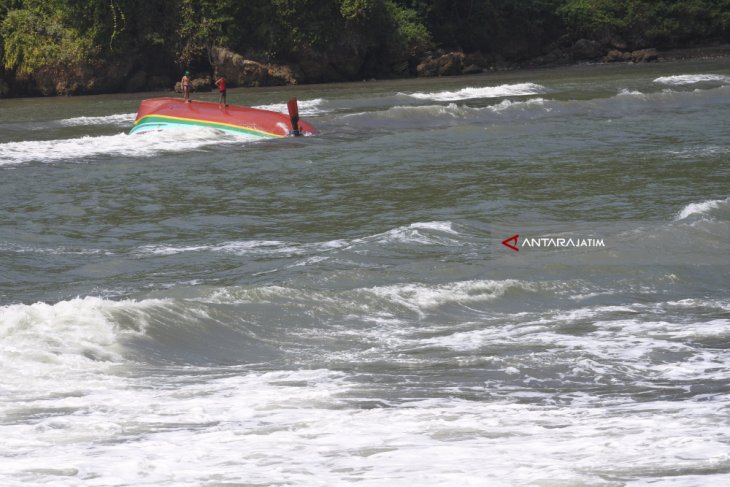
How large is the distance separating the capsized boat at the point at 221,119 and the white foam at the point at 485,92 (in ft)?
32.0

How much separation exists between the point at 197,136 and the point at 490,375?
16831 millimetres

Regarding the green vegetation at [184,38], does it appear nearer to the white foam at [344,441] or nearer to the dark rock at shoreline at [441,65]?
the dark rock at shoreline at [441,65]

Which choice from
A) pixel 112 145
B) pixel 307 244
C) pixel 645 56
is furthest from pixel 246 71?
pixel 307 244

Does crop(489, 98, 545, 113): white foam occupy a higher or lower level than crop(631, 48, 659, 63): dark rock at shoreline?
lower

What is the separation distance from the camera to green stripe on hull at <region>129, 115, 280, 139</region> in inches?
886

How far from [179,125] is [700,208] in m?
13.7

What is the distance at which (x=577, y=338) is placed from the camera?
303 inches

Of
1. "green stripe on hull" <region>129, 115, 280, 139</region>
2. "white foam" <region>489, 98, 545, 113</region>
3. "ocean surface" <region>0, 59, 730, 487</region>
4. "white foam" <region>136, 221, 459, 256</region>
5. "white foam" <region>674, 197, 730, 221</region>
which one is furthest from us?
"white foam" <region>489, 98, 545, 113</region>

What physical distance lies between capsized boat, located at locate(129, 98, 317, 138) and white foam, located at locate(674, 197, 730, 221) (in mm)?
10786

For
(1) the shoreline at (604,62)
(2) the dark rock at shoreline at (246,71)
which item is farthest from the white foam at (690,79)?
(2) the dark rock at shoreline at (246,71)

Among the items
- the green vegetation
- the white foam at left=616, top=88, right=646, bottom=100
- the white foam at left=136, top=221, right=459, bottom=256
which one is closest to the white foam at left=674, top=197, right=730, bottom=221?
the white foam at left=136, top=221, right=459, bottom=256

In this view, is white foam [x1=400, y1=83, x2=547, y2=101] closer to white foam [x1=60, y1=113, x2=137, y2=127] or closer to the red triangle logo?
white foam [x1=60, y1=113, x2=137, y2=127]

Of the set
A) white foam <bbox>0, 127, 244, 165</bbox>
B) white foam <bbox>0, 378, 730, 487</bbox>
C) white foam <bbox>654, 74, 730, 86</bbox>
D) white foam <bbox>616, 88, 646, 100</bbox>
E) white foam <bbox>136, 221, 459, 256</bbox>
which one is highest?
white foam <bbox>654, 74, 730, 86</bbox>

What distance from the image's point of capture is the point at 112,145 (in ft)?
72.9
